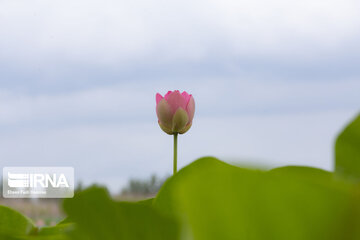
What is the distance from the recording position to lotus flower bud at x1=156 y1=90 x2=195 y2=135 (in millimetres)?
1201

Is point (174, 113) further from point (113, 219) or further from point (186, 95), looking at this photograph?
point (113, 219)

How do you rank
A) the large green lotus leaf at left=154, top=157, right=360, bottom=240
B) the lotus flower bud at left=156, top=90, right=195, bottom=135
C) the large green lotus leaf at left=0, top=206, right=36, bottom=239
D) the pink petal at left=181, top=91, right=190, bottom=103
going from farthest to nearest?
1. the pink petal at left=181, top=91, right=190, bottom=103
2. the lotus flower bud at left=156, top=90, right=195, bottom=135
3. the large green lotus leaf at left=0, top=206, right=36, bottom=239
4. the large green lotus leaf at left=154, top=157, right=360, bottom=240

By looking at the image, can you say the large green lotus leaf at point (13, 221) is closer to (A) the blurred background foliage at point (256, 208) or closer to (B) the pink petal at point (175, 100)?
(A) the blurred background foliage at point (256, 208)

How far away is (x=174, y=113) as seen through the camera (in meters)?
1.22

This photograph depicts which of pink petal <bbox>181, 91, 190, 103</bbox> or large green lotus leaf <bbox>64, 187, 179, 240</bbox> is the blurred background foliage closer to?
large green lotus leaf <bbox>64, 187, 179, 240</bbox>

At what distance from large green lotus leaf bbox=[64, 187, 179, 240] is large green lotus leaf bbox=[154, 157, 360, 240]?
15 millimetres

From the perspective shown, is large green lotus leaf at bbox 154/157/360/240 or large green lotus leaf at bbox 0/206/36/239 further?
large green lotus leaf at bbox 0/206/36/239

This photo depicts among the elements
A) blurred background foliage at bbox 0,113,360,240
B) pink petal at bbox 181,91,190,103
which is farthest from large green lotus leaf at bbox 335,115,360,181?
pink petal at bbox 181,91,190,103

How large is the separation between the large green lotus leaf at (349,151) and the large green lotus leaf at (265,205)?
64 millimetres

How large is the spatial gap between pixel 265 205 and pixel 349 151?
3.2 inches

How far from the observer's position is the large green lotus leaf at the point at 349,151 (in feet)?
0.62

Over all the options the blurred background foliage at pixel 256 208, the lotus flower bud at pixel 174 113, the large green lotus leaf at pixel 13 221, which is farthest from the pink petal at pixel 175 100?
the blurred background foliage at pixel 256 208

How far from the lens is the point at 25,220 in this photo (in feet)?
0.79

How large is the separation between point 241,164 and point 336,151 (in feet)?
0.13
